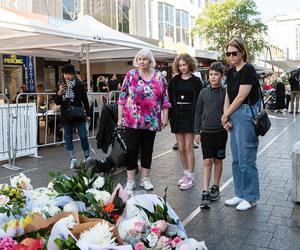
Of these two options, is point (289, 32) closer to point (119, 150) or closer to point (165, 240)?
point (119, 150)

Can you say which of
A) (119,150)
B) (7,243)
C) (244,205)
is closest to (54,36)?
(119,150)

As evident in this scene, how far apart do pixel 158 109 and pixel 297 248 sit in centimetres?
251

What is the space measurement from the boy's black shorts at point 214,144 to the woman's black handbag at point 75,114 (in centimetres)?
297

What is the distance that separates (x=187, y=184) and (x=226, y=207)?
Result: 100cm

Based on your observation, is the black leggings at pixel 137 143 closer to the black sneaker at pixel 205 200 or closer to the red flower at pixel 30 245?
the black sneaker at pixel 205 200

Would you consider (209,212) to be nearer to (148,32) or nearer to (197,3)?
(148,32)

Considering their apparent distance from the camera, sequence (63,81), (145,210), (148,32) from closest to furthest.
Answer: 1. (145,210)
2. (63,81)
3. (148,32)

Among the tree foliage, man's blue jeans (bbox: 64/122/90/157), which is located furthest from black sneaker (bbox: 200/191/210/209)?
the tree foliage

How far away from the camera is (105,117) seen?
6.73 meters

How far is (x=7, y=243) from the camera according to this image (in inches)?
72.7

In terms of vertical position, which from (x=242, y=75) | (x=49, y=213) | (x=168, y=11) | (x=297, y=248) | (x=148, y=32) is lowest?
(x=297, y=248)

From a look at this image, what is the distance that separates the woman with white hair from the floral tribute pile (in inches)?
114

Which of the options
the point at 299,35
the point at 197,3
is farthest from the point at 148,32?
the point at 299,35

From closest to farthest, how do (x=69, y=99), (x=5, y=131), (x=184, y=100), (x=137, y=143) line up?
(x=137, y=143), (x=184, y=100), (x=69, y=99), (x=5, y=131)
